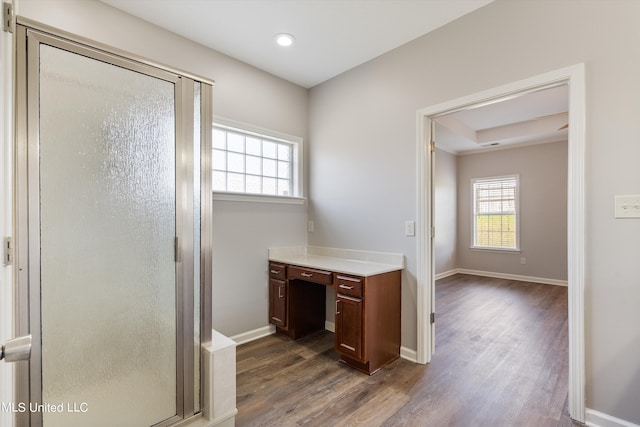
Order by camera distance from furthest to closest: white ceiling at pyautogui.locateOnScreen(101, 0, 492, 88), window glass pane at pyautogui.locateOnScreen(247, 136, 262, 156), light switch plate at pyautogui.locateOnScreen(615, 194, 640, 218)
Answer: window glass pane at pyautogui.locateOnScreen(247, 136, 262, 156) < white ceiling at pyautogui.locateOnScreen(101, 0, 492, 88) < light switch plate at pyautogui.locateOnScreen(615, 194, 640, 218)

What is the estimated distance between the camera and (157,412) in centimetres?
168

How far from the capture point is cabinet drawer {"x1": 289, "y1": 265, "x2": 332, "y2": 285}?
8.77ft

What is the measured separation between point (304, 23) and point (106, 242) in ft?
7.14

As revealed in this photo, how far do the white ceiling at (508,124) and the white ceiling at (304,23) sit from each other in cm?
180

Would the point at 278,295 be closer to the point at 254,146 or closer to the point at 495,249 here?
the point at 254,146

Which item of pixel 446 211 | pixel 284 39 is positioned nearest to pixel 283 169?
pixel 284 39

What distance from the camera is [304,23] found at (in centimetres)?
247

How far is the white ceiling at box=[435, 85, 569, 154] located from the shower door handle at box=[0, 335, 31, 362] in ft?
14.4

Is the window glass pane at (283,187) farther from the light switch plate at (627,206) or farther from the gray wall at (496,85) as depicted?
the light switch plate at (627,206)

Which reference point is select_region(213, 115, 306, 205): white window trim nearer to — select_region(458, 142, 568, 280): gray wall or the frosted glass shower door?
the frosted glass shower door

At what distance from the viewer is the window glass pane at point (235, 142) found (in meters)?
3.05

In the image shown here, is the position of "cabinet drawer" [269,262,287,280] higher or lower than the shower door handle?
lower

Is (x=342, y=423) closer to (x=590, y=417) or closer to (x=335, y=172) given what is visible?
(x=590, y=417)

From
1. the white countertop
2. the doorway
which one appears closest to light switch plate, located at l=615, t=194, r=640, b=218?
the white countertop
